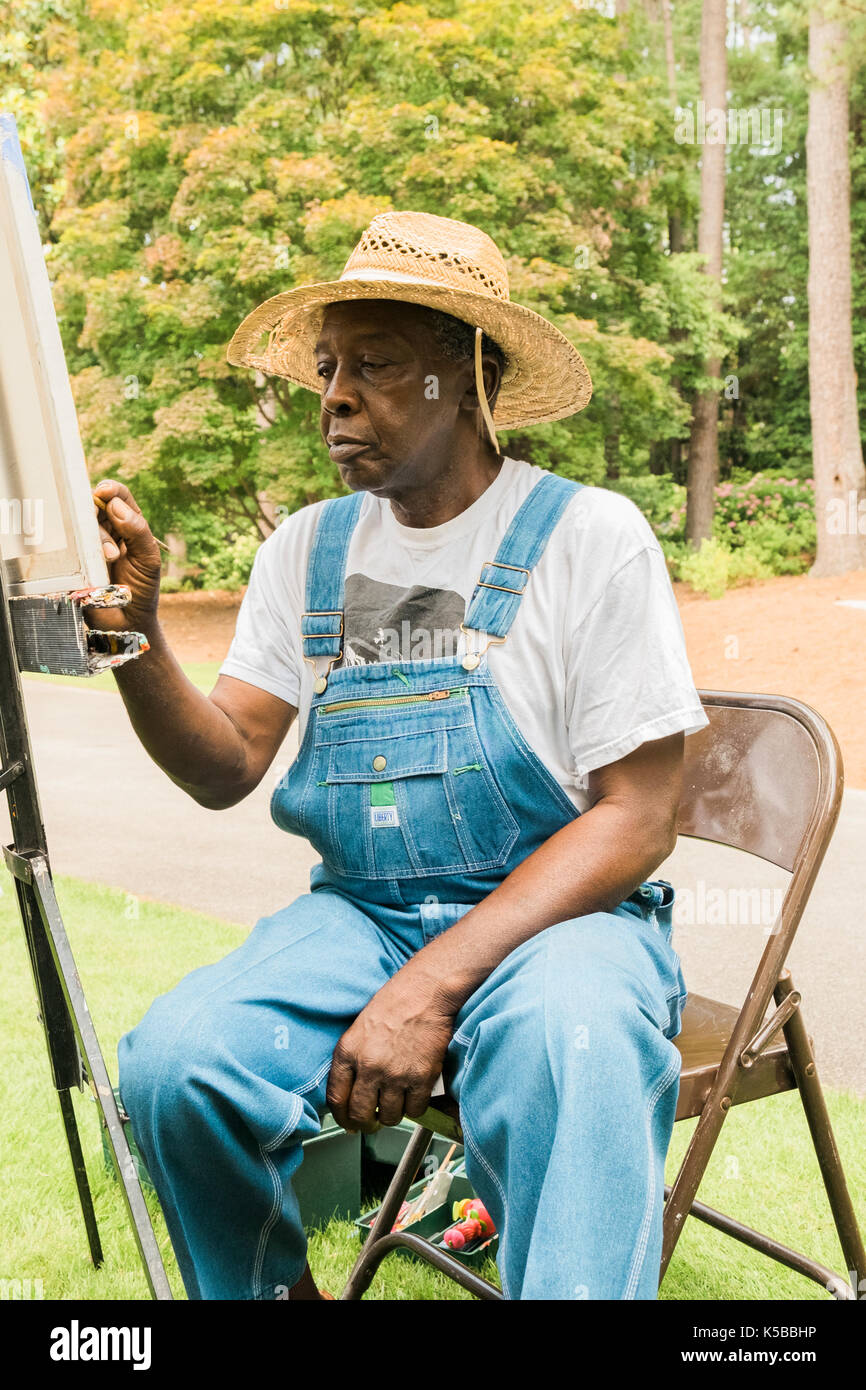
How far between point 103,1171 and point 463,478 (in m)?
1.66

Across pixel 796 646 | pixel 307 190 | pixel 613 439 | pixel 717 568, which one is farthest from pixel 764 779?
pixel 613 439

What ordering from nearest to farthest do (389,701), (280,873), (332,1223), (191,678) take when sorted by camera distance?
(389,701) < (332,1223) < (280,873) < (191,678)

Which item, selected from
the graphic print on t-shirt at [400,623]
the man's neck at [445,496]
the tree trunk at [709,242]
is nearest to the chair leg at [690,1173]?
the graphic print on t-shirt at [400,623]

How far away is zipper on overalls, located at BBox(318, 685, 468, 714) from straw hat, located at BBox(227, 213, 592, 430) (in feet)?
1.99

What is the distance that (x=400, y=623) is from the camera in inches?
79.3

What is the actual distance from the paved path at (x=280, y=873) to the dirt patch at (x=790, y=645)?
2.25 m

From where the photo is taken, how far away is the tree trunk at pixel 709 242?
14.3 metres

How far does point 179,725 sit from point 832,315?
12.1 metres

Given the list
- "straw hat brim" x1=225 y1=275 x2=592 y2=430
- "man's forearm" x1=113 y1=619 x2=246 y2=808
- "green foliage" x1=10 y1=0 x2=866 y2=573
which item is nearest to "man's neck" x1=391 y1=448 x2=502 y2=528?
"straw hat brim" x1=225 y1=275 x2=592 y2=430

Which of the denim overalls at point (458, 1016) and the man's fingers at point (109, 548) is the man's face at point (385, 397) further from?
the man's fingers at point (109, 548)

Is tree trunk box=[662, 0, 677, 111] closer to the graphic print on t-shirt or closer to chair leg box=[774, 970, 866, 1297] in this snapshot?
the graphic print on t-shirt

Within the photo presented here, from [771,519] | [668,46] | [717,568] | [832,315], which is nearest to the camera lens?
[832,315]

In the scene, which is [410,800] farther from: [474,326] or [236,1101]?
[474,326]
